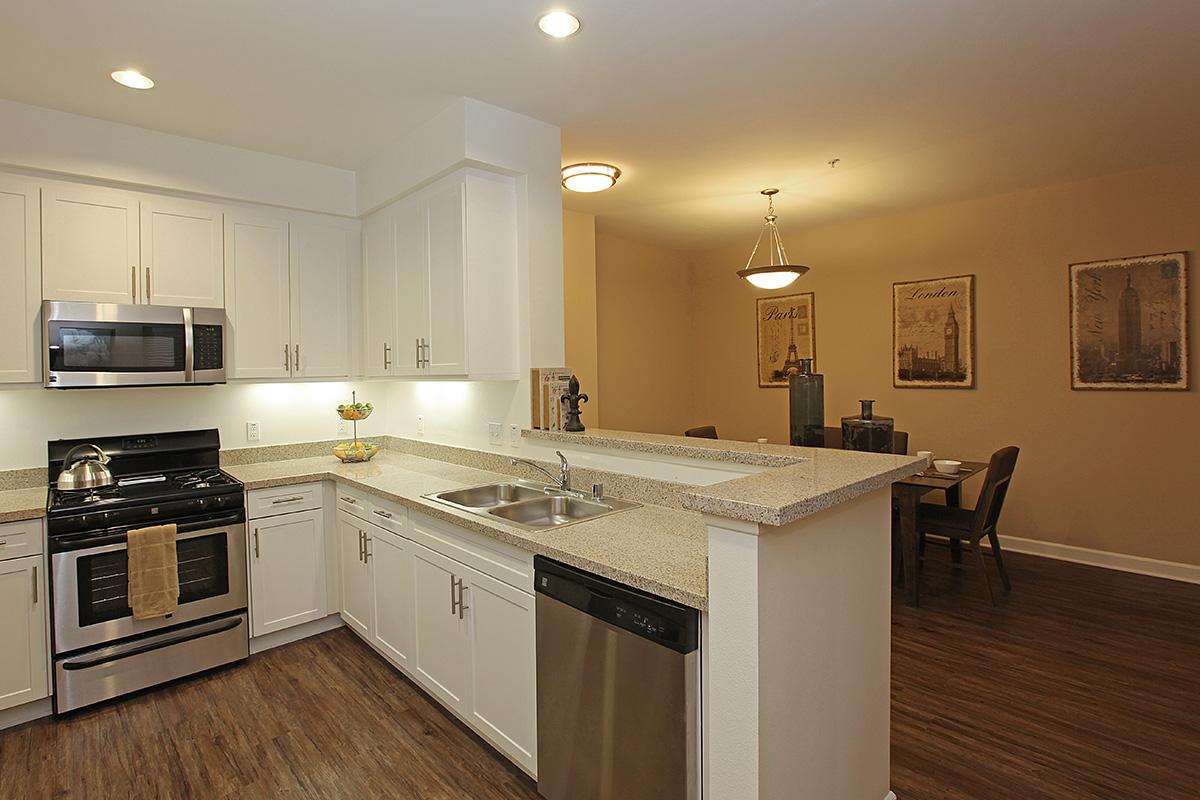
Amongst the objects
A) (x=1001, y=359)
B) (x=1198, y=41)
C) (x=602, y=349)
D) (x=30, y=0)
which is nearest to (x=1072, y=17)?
(x=1198, y=41)

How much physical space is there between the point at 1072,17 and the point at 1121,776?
9.05 feet

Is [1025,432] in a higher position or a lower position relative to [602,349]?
lower

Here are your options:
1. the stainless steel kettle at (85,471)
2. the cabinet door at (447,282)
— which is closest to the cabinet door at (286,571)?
the stainless steel kettle at (85,471)

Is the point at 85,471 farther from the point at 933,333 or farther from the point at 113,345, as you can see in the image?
the point at 933,333

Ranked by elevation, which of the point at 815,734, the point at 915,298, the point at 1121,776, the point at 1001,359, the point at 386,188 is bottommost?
the point at 1121,776

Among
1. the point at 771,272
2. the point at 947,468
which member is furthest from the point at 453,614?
the point at 947,468

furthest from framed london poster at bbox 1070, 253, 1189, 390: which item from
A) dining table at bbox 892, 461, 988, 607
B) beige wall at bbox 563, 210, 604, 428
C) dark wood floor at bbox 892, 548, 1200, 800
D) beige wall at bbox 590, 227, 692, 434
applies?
beige wall at bbox 563, 210, 604, 428

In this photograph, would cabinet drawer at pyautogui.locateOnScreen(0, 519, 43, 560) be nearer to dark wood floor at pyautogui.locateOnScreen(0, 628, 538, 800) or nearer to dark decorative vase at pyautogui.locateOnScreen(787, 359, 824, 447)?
dark wood floor at pyautogui.locateOnScreen(0, 628, 538, 800)

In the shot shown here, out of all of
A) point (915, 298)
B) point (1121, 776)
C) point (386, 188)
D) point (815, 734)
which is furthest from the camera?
point (915, 298)

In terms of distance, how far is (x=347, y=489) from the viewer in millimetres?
3330

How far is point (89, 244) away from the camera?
3064 millimetres

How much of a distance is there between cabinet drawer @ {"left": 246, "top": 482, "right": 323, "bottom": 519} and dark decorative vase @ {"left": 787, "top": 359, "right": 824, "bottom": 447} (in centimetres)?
256

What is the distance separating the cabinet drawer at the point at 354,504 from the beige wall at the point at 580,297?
218cm

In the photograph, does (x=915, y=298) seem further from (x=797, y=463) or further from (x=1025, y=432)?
(x=797, y=463)
